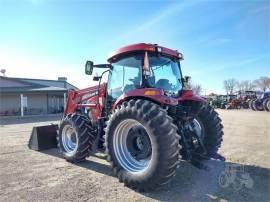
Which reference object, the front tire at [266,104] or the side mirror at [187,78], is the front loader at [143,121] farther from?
the front tire at [266,104]

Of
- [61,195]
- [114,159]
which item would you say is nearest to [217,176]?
[114,159]

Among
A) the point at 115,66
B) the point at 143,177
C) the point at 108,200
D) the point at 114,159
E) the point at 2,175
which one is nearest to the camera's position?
the point at 108,200

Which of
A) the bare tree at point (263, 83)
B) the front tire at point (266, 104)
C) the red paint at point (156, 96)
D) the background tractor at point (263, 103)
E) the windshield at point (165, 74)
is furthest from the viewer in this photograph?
the bare tree at point (263, 83)

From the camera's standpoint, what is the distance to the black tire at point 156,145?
165 inches

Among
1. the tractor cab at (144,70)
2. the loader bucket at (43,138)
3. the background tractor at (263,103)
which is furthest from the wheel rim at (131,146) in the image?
the background tractor at (263,103)

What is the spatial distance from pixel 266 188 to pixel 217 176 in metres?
0.92

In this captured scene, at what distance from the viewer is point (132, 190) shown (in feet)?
14.9

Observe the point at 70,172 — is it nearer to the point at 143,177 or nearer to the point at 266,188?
the point at 143,177

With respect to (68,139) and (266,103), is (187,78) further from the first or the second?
(266,103)

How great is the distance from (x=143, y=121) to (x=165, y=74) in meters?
1.53

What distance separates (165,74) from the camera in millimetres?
5578

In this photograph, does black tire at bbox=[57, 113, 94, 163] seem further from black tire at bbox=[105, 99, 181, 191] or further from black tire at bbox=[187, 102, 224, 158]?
black tire at bbox=[187, 102, 224, 158]

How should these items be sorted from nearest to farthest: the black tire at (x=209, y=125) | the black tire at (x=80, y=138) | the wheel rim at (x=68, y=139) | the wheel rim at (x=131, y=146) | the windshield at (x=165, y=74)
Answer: the wheel rim at (x=131, y=146)
the windshield at (x=165, y=74)
the black tire at (x=209, y=125)
the black tire at (x=80, y=138)
the wheel rim at (x=68, y=139)

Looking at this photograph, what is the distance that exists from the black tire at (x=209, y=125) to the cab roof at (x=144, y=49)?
112 centimetres
